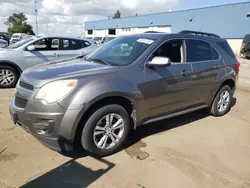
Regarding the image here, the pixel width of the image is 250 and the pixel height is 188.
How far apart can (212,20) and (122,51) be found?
110 feet

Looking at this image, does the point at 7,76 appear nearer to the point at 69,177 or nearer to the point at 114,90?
the point at 114,90

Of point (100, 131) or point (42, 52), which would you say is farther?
point (42, 52)

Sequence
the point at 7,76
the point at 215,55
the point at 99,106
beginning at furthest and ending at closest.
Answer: the point at 7,76
the point at 215,55
the point at 99,106

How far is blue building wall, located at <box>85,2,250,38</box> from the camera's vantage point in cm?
3053

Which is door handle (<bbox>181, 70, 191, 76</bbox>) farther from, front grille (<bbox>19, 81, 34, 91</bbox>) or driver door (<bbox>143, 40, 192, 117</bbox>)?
front grille (<bbox>19, 81, 34, 91</bbox>)

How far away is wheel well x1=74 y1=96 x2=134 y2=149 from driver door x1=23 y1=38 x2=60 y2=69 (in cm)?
479

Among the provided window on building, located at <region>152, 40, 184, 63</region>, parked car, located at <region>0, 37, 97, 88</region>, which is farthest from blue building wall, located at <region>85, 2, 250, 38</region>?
window on building, located at <region>152, 40, 184, 63</region>

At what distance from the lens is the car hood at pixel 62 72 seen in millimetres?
3266

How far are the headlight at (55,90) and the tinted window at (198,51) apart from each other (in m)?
2.32

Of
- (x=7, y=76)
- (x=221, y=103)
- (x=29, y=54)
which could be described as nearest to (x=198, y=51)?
(x=221, y=103)

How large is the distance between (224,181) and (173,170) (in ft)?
2.06

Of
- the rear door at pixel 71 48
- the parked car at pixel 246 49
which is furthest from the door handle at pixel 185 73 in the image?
the parked car at pixel 246 49

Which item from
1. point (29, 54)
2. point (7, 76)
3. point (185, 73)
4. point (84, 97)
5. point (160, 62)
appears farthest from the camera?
point (29, 54)

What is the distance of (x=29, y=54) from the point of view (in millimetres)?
7664
